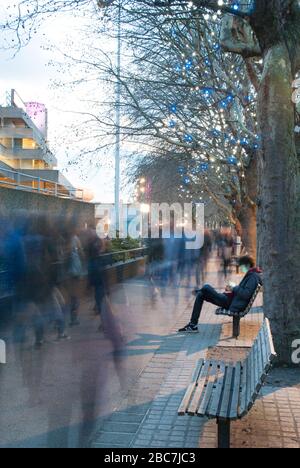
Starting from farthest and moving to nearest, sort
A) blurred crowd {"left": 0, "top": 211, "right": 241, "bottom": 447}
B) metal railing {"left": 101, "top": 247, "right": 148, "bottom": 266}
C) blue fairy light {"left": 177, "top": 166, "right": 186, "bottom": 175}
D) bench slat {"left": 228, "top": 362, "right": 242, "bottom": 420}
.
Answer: blue fairy light {"left": 177, "top": 166, "right": 186, "bottom": 175}
metal railing {"left": 101, "top": 247, "right": 148, "bottom": 266}
blurred crowd {"left": 0, "top": 211, "right": 241, "bottom": 447}
bench slat {"left": 228, "top": 362, "right": 242, "bottom": 420}

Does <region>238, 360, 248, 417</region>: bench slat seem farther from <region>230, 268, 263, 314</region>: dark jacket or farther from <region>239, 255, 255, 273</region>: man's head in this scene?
<region>239, 255, 255, 273</region>: man's head

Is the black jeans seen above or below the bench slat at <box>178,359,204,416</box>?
above

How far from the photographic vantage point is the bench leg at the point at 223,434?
4273mm

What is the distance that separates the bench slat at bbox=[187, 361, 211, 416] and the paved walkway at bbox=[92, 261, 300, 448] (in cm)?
38

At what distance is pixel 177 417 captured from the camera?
5273 millimetres

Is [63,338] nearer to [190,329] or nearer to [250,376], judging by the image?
[190,329]

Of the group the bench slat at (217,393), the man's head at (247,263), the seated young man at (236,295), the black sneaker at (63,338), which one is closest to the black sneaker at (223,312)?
the seated young man at (236,295)

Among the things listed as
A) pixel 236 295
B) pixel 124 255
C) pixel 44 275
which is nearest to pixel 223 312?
pixel 236 295

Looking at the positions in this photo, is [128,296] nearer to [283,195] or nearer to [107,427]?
[283,195]

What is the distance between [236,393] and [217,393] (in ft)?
0.51

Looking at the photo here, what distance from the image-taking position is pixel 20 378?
6.58 metres

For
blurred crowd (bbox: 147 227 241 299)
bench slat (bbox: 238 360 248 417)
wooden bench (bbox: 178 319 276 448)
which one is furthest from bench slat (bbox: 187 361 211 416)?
blurred crowd (bbox: 147 227 241 299)

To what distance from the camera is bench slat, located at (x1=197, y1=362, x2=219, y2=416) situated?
13.9 feet

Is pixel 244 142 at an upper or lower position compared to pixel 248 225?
upper
